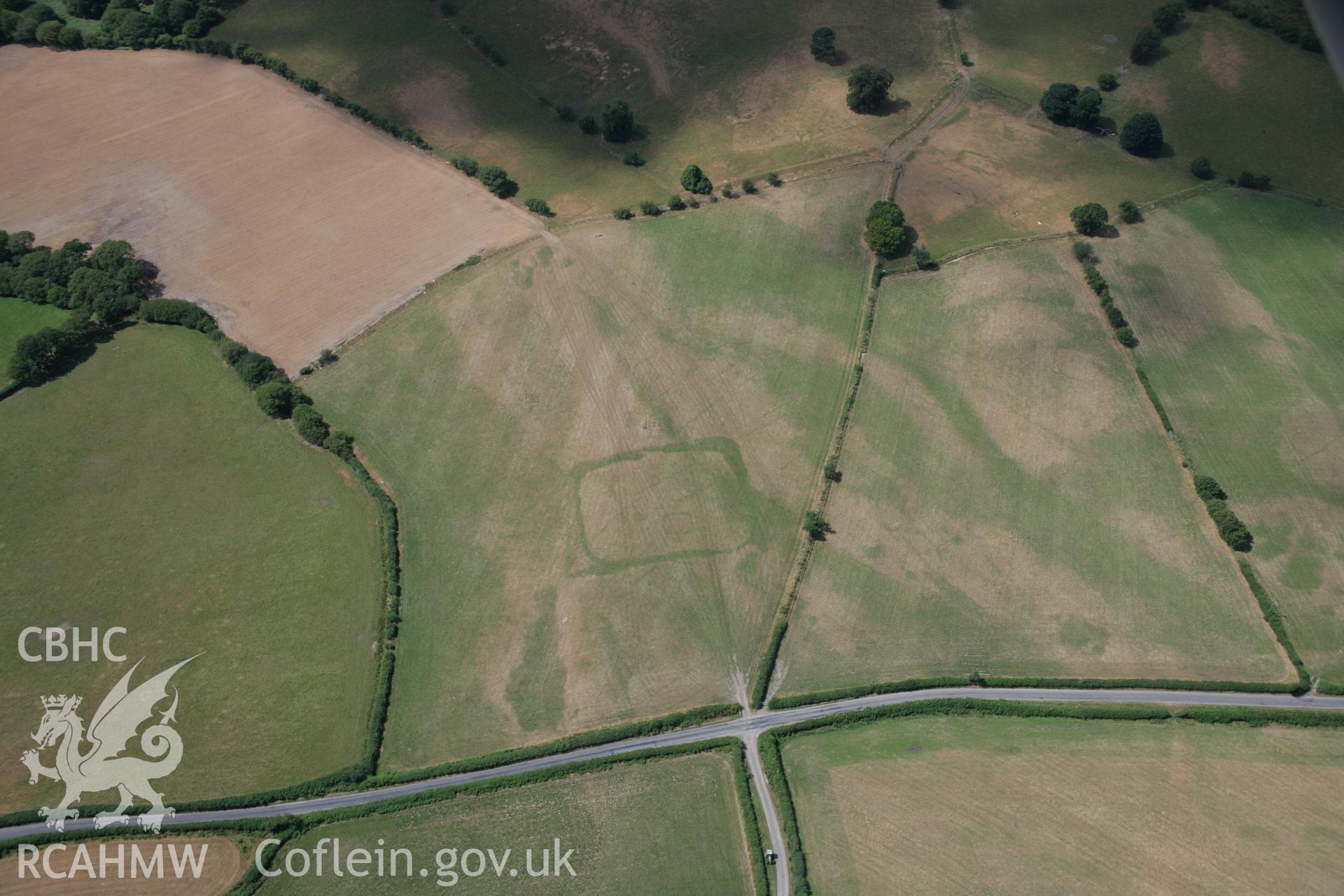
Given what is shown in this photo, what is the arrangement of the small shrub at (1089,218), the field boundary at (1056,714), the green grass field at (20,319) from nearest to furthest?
the field boundary at (1056,714)
the green grass field at (20,319)
the small shrub at (1089,218)

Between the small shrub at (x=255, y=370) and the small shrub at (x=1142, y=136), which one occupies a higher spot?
the small shrub at (x=1142, y=136)

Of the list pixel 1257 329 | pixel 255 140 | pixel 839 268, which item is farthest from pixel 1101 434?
pixel 255 140

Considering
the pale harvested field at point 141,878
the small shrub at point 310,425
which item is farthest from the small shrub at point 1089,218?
the pale harvested field at point 141,878

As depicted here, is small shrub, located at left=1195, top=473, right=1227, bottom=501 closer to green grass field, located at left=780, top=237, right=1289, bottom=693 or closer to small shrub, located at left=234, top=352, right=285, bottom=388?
green grass field, located at left=780, top=237, right=1289, bottom=693

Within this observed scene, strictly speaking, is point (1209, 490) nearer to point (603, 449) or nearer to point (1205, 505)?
point (1205, 505)

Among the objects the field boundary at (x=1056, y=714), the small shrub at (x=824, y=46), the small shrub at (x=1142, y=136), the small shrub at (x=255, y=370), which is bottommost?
the field boundary at (x=1056, y=714)

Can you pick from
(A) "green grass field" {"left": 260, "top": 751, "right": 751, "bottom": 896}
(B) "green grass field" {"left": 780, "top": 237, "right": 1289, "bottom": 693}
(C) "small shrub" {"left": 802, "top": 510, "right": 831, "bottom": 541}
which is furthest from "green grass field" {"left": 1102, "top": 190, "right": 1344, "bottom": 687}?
(A) "green grass field" {"left": 260, "top": 751, "right": 751, "bottom": 896}

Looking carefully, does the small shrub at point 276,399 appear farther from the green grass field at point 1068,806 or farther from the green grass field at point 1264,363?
the green grass field at point 1264,363

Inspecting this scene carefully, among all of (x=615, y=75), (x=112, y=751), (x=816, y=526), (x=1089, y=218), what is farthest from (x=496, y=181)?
(x=112, y=751)

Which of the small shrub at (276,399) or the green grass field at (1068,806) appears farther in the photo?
the small shrub at (276,399)
